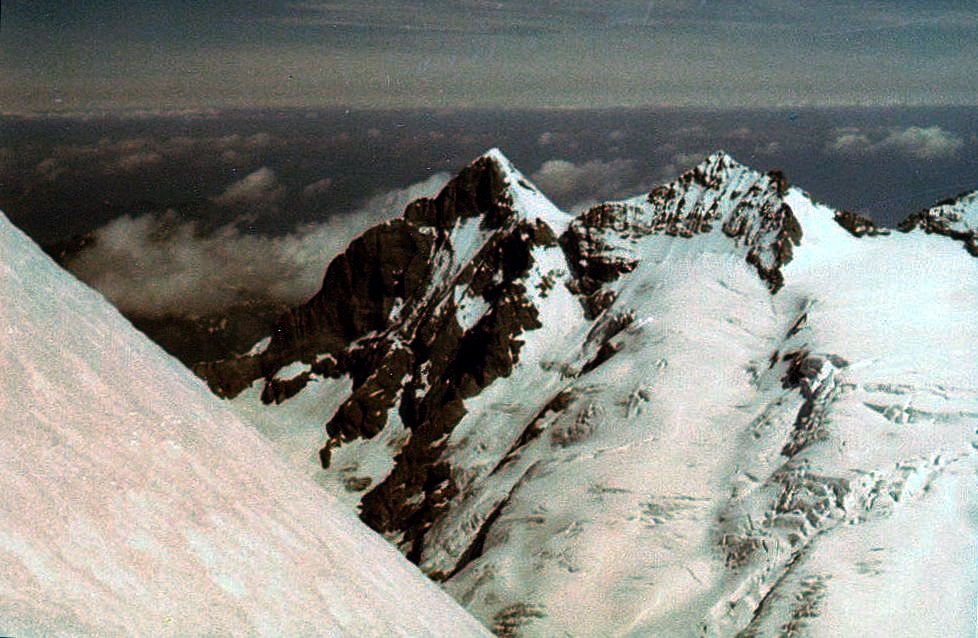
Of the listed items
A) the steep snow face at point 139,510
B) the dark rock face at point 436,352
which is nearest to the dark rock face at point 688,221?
the dark rock face at point 436,352

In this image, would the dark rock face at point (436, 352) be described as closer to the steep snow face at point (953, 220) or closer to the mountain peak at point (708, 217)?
the mountain peak at point (708, 217)

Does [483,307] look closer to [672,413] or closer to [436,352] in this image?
[436,352]

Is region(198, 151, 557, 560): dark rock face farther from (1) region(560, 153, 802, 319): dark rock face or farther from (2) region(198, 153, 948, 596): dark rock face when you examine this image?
(1) region(560, 153, 802, 319): dark rock face

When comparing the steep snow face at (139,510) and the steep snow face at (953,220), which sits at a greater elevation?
the steep snow face at (139,510)

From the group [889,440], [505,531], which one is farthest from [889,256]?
[505,531]

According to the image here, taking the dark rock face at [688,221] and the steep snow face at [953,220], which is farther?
the dark rock face at [688,221]

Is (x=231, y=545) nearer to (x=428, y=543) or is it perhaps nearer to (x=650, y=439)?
(x=650, y=439)

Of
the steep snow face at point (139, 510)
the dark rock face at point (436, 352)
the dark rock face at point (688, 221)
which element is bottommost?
the dark rock face at point (436, 352)

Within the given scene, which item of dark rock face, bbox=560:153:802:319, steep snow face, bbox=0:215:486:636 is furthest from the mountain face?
steep snow face, bbox=0:215:486:636
